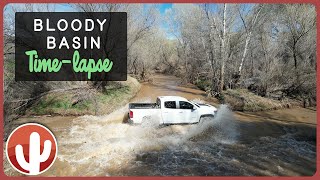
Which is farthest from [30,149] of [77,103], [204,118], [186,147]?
[77,103]

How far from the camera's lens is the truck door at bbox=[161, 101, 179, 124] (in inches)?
515

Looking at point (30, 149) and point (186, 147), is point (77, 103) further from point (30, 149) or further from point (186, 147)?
point (30, 149)

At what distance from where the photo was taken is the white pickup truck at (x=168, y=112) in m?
12.6

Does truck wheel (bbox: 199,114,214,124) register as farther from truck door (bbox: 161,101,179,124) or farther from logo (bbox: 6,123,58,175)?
logo (bbox: 6,123,58,175)

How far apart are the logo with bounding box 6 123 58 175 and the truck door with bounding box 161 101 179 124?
6.44 metres

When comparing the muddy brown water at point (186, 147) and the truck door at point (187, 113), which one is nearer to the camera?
the muddy brown water at point (186, 147)

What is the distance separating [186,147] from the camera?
1141cm

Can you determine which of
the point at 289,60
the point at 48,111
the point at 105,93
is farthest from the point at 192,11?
the point at 48,111

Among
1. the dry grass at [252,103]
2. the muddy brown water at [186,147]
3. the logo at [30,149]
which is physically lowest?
the muddy brown water at [186,147]

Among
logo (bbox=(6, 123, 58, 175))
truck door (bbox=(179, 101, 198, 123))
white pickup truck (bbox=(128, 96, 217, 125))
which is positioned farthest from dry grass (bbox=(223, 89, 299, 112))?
logo (bbox=(6, 123, 58, 175))

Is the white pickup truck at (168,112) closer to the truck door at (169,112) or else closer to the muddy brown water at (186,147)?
the truck door at (169,112)

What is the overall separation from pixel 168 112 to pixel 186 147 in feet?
7.50

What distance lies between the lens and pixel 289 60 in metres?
25.5

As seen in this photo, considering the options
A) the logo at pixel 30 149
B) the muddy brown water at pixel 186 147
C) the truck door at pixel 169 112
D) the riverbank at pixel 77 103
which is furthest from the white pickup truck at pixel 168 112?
the logo at pixel 30 149
